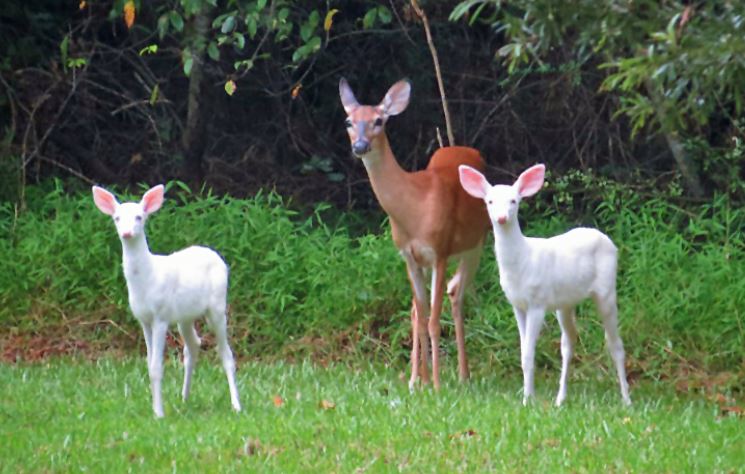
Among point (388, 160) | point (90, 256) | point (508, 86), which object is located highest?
point (508, 86)

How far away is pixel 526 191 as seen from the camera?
8609 mm

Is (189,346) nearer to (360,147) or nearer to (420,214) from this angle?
(360,147)

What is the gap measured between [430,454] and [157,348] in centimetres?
170

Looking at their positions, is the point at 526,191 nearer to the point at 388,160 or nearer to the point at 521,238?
the point at 521,238

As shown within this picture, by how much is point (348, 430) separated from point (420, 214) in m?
2.54

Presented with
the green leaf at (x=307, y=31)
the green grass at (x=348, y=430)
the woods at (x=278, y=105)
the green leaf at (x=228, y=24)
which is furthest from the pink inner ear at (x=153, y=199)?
the woods at (x=278, y=105)

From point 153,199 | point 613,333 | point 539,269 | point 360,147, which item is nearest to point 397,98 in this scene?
point 360,147

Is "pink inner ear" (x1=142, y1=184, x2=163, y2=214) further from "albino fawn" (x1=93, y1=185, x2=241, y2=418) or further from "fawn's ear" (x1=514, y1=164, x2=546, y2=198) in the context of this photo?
"fawn's ear" (x1=514, y1=164, x2=546, y2=198)

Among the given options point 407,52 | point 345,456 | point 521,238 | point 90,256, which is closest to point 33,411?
point 345,456

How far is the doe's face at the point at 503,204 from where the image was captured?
8328mm

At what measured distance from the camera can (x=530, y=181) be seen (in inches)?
339

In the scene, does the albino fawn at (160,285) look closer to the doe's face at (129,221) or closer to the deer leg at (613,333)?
the doe's face at (129,221)

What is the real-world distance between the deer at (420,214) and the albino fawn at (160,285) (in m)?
1.78

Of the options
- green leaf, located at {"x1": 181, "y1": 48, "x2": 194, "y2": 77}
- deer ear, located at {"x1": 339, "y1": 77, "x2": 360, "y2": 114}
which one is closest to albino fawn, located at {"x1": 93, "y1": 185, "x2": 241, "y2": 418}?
deer ear, located at {"x1": 339, "y1": 77, "x2": 360, "y2": 114}
